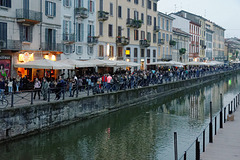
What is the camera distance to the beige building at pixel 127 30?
1567 inches

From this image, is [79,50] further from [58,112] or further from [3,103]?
[3,103]

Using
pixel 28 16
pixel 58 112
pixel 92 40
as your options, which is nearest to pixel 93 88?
pixel 58 112

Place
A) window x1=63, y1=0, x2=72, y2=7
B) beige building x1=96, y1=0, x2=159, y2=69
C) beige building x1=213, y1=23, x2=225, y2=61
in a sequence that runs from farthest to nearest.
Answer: beige building x1=213, y1=23, x2=225, y2=61, beige building x1=96, y1=0, x2=159, y2=69, window x1=63, y1=0, x2=72, y2=7

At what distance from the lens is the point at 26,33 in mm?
26969

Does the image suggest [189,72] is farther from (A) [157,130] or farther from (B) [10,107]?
(B) [10,107]

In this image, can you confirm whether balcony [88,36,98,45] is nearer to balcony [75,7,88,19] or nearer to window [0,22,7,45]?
balcony [75,7,88,19]

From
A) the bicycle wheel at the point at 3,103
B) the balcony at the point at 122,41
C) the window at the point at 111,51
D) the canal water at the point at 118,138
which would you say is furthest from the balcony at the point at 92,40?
the bicycle wheel at the point at 3,103

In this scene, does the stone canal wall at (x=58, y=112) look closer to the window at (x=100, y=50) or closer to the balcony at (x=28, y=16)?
the balcony at (x=28, y=16)

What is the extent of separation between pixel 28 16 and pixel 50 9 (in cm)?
386

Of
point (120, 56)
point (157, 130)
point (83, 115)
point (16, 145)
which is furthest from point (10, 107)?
point (120, 56)

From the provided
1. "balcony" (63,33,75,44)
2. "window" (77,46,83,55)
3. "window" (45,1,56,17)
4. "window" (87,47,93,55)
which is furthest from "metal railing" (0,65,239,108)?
"window" (45,1,56,17)

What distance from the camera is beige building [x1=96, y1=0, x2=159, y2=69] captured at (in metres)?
39.8

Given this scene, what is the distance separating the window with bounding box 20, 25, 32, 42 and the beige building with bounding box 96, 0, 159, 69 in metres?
12.7

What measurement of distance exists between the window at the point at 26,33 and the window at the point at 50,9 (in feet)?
9.41
